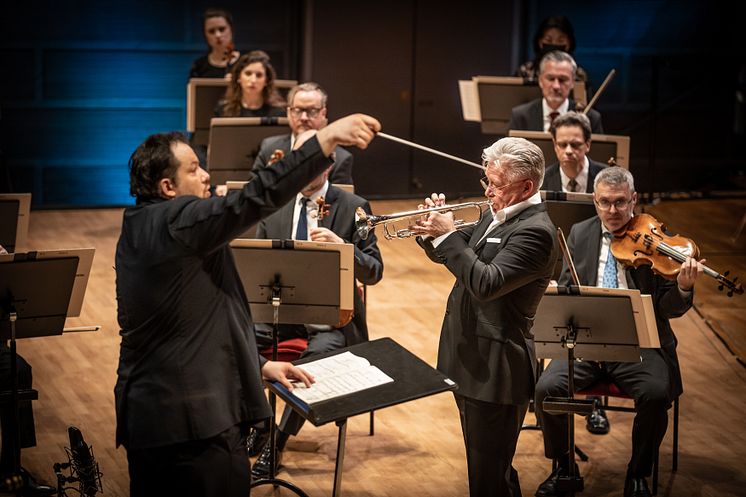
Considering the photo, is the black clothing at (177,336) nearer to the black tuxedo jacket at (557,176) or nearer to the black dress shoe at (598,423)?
the black dress shoe at (598,423)

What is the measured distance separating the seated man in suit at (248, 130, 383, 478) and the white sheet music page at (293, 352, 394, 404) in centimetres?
137

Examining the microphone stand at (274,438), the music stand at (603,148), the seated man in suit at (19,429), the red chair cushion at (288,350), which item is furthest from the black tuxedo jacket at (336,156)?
the seated man in suit at (19,429)

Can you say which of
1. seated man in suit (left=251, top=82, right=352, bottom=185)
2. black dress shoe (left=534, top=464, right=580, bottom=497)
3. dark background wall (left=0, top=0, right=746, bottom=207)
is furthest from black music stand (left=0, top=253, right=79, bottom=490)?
dark background wall (left=0, top=0, right=746, bottom=207)

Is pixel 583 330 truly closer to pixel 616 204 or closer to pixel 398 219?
pixel 616 204

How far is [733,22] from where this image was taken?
9914 millimetres

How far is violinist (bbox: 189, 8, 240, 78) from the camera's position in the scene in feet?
24.4

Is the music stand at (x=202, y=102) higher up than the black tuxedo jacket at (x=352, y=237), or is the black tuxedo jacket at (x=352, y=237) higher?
the music stand at (x=202, y=102)

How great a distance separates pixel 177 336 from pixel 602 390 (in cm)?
227

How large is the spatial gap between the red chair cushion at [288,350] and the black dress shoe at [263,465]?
14.8 inches

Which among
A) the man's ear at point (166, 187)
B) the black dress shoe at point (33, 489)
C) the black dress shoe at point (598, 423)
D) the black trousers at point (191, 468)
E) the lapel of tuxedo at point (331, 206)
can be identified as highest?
the man's ear at point (166, 187)

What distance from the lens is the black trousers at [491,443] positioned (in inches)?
137

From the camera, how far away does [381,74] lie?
9.30 meters

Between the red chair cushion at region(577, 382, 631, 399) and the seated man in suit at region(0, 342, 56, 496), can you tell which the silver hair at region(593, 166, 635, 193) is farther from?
the seated man in suit at region(0, 342, 56, 496)

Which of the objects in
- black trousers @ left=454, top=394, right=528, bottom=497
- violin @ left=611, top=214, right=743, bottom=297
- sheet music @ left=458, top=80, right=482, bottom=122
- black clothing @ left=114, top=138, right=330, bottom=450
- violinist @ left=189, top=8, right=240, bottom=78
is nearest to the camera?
black clothing @ left=114, top=138, right=330, bottom=450
